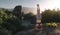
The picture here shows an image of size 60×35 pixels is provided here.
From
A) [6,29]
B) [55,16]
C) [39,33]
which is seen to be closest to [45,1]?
[55,16]

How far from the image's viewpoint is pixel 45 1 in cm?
670

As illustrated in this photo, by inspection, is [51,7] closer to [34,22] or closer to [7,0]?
[34,22]

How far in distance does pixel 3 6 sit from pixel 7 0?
0.79ft

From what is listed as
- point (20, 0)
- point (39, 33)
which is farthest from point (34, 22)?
point (20, 0)

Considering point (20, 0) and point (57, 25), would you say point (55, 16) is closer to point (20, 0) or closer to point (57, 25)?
point (57, 25)

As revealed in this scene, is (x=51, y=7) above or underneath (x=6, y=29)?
above

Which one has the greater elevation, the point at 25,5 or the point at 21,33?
the point at 25,5

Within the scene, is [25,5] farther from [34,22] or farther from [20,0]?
[34,22]

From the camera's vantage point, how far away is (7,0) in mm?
6707

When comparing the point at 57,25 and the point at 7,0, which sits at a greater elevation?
the point at 7,0

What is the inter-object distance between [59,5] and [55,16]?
394 mm

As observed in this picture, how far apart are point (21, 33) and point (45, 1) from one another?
1.33 m

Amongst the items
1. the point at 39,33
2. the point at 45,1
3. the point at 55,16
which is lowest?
the point at 39,33

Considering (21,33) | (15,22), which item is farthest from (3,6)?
(21,33)
